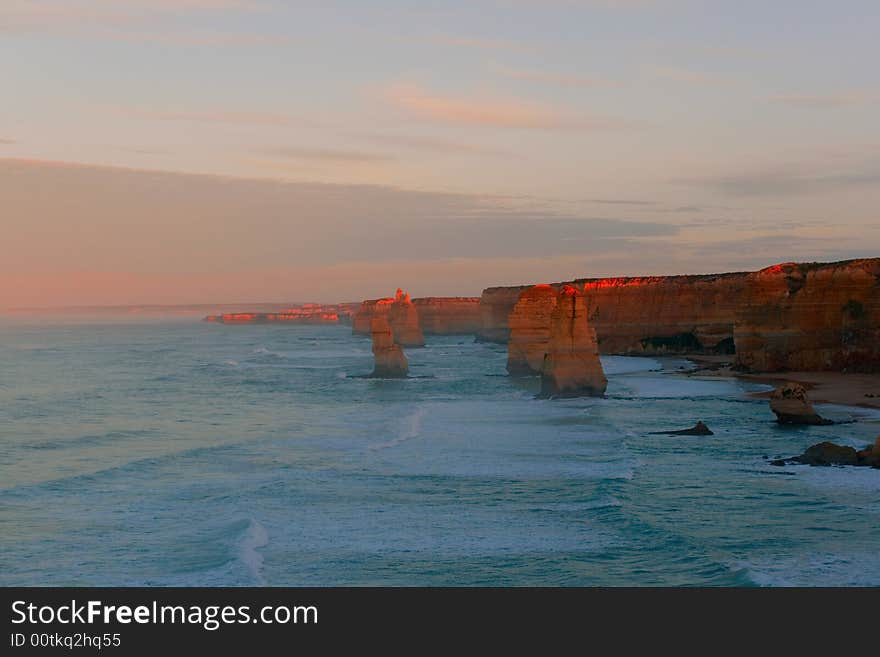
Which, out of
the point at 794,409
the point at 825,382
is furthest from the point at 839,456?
the point at 825,382

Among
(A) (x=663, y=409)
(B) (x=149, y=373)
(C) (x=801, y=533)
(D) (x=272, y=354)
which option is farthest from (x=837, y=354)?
(D) (x=272, y=354)

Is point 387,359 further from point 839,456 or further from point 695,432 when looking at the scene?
point 839,456

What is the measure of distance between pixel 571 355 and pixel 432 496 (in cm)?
2611

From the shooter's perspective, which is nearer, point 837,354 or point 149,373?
point 837,354

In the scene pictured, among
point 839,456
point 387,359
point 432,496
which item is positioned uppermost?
point 387,359

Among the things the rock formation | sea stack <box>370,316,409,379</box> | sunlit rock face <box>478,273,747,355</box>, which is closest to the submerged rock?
the rock formation

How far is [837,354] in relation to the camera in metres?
61.0

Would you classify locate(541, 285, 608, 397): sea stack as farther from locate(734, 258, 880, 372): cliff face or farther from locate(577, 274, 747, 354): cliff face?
locate(577, 274, 747, 354): cliff face

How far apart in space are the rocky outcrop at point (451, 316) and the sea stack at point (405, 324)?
5133 cm

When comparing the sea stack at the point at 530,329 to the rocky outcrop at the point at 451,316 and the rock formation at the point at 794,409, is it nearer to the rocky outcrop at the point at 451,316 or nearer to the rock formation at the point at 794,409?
the rock formation at the point at 794,409

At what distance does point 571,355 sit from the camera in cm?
5106

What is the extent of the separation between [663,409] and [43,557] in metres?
31.0

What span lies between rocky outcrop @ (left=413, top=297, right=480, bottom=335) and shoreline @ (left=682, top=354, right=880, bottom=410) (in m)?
97.8

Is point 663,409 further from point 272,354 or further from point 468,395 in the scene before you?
point 272,354
